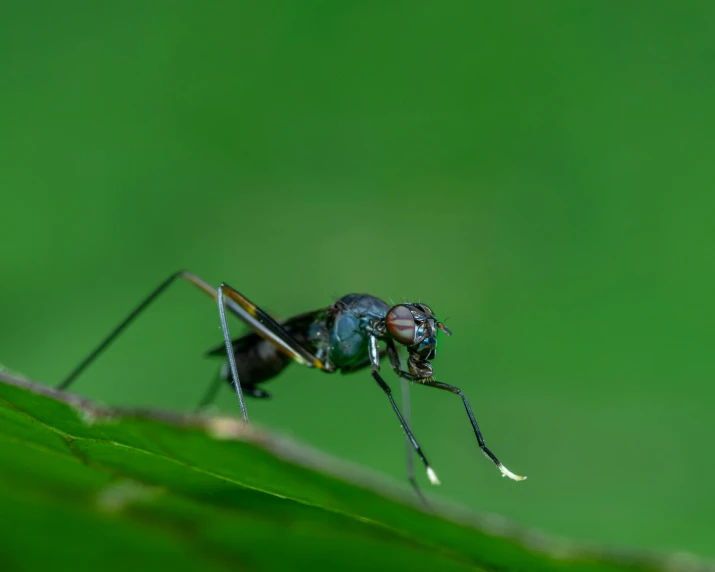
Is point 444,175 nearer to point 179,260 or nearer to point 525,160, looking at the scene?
point 525,160

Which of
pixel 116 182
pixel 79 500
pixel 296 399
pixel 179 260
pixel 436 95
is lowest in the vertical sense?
pixel 79 500

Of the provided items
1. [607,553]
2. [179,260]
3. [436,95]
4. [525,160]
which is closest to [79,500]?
[607,553]

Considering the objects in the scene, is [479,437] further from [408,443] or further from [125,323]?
[125,323]

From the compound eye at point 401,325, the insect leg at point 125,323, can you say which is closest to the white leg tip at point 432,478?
the compound eye at point 401,325

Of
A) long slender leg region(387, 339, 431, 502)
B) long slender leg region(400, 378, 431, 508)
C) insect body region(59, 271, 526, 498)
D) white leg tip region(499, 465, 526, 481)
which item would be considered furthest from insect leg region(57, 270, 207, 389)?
white leg tip region(499, 465, 526, 481)

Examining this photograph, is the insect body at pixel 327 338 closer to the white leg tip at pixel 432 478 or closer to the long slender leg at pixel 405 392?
the long slender leg at pixel 405 392

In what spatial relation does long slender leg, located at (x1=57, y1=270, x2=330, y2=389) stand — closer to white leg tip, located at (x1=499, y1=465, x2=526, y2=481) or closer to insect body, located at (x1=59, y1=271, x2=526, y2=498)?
insect body, located at (x1=59, y1=271, x2=526, y2=498)

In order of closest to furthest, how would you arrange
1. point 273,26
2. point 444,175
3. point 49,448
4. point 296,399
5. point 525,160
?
point 49,448
point 296,399
point 525,160
point 444,175
point 273,26
